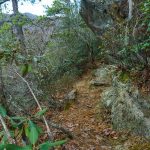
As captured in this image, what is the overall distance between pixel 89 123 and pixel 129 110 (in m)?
1.09

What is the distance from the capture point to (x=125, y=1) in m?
9.27

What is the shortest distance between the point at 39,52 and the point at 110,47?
2.15 m

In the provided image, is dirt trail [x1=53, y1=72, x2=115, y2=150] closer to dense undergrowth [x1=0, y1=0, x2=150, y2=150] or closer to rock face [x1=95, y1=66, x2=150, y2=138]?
rock face [x1=95, y1=66, x2=150, y2=138]

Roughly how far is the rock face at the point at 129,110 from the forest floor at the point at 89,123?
6.7 inches

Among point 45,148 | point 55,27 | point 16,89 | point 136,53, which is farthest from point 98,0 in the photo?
point 45,148

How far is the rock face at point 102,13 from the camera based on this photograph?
9.20 meters

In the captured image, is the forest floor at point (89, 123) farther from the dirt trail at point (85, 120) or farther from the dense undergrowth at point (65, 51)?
the dense undergrowth at point (65, 51)

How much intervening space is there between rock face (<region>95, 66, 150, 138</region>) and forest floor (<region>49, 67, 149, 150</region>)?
169 mm

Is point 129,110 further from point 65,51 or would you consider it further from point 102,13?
point 65,51

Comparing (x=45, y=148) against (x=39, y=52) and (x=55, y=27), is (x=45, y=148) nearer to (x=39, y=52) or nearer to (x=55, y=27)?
(x=39, y=52)

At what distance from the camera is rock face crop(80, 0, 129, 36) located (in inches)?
362

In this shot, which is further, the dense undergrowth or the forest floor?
the dense undergrowth

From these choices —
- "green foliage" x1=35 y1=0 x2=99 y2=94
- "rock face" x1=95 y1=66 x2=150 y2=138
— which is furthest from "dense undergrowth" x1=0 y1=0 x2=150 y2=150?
"rock face" x1=95 y1=66 x2=150 y2=138

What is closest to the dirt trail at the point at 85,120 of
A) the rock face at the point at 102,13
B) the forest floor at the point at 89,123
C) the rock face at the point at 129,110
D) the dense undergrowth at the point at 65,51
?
the forest floor at the point at 89,123
